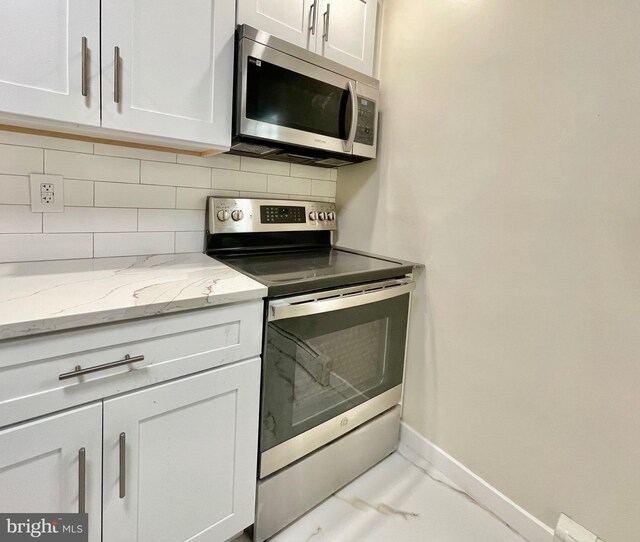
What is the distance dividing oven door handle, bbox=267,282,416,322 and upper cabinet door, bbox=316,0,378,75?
0.96 metres

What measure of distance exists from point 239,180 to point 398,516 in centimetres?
149

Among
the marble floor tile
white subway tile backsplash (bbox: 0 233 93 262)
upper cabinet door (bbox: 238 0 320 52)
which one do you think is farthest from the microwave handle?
the marble floor tile

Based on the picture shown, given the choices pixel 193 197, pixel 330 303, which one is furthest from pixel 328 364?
pixel 193 197

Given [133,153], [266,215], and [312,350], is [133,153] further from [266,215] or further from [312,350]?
[312,350]

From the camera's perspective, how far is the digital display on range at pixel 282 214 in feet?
5.55

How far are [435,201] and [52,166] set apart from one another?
1.40 meters

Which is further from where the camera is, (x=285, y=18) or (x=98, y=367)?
(x=285, y=18)

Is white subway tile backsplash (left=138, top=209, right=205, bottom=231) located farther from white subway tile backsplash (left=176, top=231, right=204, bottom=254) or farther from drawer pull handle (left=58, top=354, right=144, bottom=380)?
drawer pull handle (left=58, top=354, right=144, bottom=380)

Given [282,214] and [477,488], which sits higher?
[282,214]

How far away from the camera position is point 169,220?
1500 millimetres

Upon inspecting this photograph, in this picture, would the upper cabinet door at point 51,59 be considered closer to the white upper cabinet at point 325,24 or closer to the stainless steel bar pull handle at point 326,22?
the white upper cabinet at point 325,24

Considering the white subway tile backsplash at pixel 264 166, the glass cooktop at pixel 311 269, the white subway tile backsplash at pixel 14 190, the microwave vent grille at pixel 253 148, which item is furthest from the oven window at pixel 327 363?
the white subway tile backsplash at pixel 14 190

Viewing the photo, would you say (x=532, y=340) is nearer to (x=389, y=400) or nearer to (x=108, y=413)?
(x=389, y=400)

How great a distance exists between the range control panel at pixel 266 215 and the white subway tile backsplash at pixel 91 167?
0.30 meters
